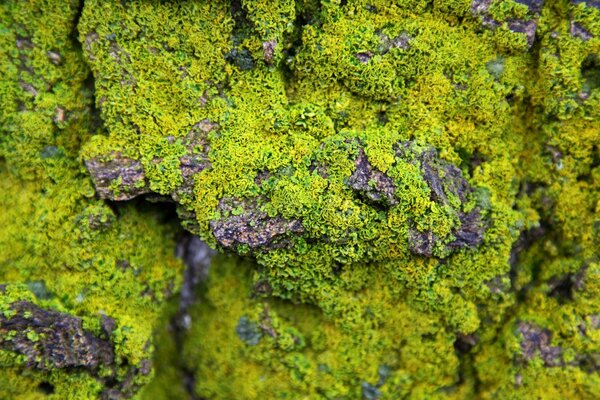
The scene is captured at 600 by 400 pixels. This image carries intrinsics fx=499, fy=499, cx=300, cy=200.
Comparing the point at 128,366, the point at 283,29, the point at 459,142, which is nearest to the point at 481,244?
the point at 459,142

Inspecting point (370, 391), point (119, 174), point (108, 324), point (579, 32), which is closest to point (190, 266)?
point (108, 324)

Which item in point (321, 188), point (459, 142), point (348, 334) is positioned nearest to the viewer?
point (321, 188)

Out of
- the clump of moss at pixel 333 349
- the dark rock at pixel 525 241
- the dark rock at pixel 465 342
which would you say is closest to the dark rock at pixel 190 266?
the clump of moss at pixel 333 349

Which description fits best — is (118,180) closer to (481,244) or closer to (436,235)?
(436,235)

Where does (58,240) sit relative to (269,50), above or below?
below

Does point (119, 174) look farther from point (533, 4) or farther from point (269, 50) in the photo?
point (533, 4)

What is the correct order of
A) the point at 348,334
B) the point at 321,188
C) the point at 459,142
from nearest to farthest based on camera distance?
the point at 321,188 < the point at 459,142 < the point at 348,334

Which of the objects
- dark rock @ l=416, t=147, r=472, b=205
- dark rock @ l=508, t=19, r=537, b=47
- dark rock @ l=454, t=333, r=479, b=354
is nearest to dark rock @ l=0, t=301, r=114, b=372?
dark rock @ l=416, t=147, r=472, b=205
